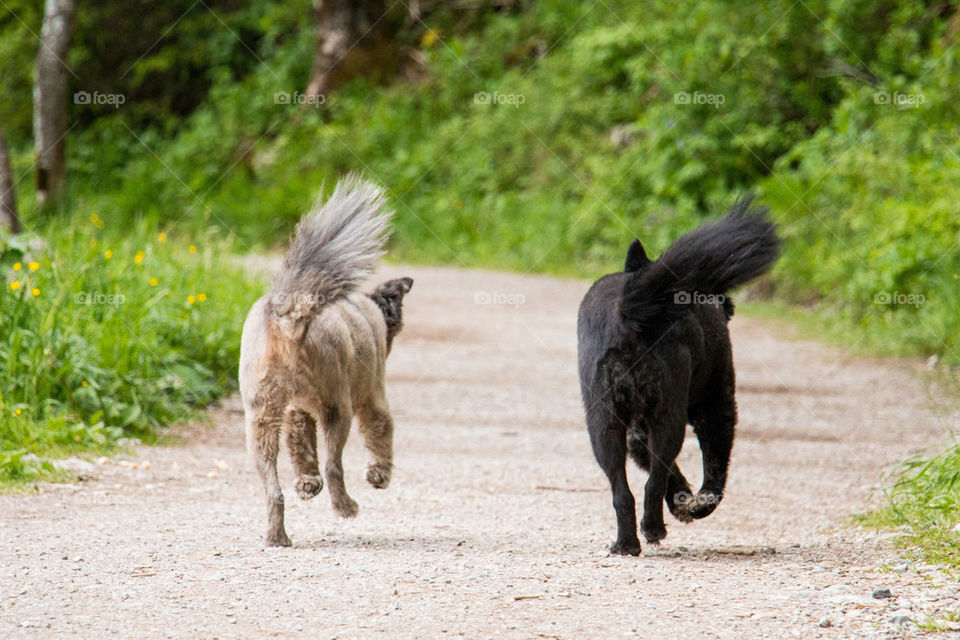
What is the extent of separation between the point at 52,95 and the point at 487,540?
35.2 ft

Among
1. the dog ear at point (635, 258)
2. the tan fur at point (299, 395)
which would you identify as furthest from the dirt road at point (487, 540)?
the dog ear at point (635, 258)

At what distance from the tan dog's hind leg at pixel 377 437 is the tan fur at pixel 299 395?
260 mm

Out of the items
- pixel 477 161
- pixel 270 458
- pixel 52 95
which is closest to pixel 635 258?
pixel 270 458

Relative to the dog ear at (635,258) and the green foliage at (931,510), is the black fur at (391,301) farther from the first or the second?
the green foliage at (931,510)

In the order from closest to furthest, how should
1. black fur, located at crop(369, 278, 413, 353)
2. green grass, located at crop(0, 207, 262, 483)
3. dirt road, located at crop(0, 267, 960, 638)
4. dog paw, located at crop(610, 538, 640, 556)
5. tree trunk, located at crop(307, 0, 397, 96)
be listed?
1. dirt road, located at crop(0, 267, 960, 638)
2. dog paw, located at crop(610, 538, 640, 556)
3. black fur, located at crop(369, 278, 413, 353)
4. green grass, located at crop(0, 207, 262, 483)
5. tree trunk, located at crop(307, 0, 397, 96)

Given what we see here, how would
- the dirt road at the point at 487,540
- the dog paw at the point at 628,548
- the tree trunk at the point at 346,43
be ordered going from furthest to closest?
the tree trunk at the point at 346,43
the dog paw at the point at 628,548
the dirt road at the point at 487,540

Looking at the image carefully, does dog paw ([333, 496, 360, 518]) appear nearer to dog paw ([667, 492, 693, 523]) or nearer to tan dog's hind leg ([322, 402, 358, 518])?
tan dog's hind leg ([322, 402, 358, 518])

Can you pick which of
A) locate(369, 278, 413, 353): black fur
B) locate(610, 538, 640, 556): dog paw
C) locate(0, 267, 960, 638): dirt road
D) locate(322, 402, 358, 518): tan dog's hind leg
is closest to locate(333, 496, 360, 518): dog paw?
locate(322, 402, 358, 518): tan dog's hind leg

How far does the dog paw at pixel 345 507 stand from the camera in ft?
18.0

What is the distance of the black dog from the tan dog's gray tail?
40.3 inches

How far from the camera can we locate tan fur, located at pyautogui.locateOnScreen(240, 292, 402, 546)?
521cm

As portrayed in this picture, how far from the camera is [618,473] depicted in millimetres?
5117

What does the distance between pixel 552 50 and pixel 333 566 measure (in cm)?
1921

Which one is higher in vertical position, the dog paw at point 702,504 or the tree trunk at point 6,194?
the tree trunk at point 6,194
